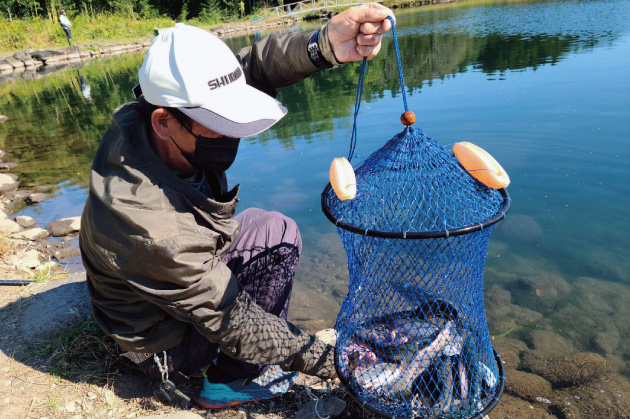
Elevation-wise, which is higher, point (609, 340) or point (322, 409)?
point (322, 409)

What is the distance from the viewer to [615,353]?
3256mm

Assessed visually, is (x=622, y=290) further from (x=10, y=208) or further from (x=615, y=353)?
(x=10, y=208)

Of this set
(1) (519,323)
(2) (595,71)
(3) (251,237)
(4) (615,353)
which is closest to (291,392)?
(3) (251,237)

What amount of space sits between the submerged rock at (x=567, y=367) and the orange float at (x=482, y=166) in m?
1.70

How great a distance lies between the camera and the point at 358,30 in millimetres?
2211

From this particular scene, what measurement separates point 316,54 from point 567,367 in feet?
8.43

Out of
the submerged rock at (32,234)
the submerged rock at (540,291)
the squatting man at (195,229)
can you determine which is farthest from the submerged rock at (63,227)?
the submerged rock at (540,291)

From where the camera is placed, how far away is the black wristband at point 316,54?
95.2 inches

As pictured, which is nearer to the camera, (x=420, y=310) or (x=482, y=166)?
(x=482, y=166)

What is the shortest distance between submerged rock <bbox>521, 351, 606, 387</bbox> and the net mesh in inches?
40.6

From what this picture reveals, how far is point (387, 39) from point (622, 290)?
53.8 feet

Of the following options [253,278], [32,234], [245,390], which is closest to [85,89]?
[32,234]

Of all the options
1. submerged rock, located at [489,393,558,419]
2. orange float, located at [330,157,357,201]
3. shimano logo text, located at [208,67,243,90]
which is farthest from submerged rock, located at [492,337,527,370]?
shimano logo text, located at [208,67,243,90]

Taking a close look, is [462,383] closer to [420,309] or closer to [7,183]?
[420,309]
